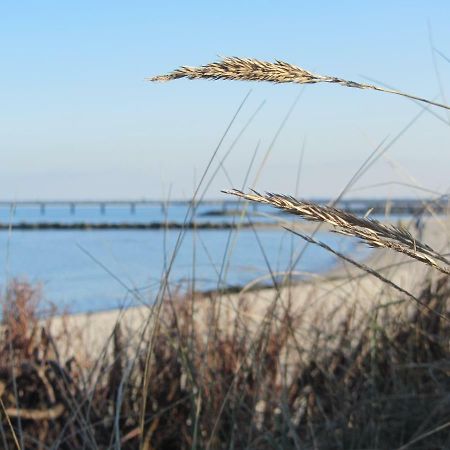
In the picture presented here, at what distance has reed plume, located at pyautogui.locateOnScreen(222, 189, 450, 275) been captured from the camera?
0.79m

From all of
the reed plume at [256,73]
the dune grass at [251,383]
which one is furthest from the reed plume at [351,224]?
the dune grass at [251,383]

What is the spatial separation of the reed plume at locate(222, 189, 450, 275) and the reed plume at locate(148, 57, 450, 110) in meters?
0.14

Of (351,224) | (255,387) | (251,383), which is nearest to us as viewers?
(351,224)

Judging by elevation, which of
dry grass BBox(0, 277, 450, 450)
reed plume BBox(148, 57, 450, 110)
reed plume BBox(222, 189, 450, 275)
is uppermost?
reed plume BBox(148, 57, 450, 110)

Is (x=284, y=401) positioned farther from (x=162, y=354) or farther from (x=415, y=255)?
(x=415, y=255)

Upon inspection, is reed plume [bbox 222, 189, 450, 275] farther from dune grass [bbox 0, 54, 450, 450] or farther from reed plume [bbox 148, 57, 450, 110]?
dune grass [bbox 0, 54, 450, 450]

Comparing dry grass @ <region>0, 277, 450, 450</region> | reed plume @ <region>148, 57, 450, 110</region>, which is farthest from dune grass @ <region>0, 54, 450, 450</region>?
reed plume @ <region>148, 57, 450, 110</region>

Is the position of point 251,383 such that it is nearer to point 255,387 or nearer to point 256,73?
point 255,387

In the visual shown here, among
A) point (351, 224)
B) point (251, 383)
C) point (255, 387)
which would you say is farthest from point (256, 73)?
point (251, 383)

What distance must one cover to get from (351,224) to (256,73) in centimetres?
19

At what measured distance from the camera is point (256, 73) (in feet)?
2.92

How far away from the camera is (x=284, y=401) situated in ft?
6.64

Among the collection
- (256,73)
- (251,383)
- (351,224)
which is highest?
(256,73)

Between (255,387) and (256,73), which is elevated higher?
(256,73)
